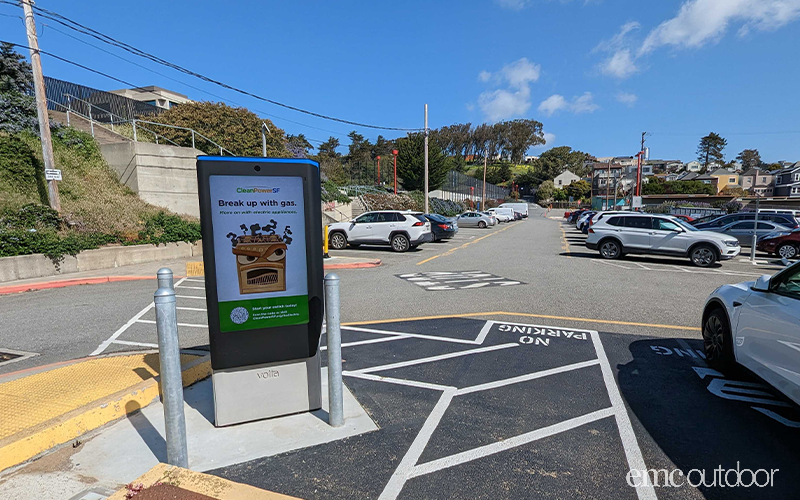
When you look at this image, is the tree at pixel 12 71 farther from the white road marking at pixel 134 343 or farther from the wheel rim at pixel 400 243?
the white road marking at pixel 134 343

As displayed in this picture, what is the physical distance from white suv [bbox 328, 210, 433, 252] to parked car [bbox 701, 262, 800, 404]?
43.2 ft

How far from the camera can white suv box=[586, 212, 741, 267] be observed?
1352 cm

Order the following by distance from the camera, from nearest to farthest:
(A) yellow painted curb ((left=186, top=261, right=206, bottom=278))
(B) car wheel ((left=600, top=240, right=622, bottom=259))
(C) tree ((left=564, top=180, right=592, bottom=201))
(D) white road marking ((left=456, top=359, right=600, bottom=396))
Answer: (D) white road marking ((left=456, top=359, right=600, bottom=396)) → (A) yellow painted curb ((left=186, top=261, right=206, bottom=278)) → (B) car wheel ((left=600, top=240, right=622, bottom=259)) → (C) tree ((left=564, top=180, right=592, bottom=201))

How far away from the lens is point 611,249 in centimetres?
1556

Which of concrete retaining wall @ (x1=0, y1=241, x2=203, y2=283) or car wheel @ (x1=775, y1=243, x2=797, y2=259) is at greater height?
concrete retaining wall @ (x1=0, y1=241, x2=203, y2=283)

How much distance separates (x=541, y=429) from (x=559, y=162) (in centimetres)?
13244

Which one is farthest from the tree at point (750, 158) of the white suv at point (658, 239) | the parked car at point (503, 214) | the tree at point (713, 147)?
the white suv at point (658, 239)

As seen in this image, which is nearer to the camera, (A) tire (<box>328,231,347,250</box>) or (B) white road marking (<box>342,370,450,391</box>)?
(B) white road marking (<box>342,370,450,391</box>)

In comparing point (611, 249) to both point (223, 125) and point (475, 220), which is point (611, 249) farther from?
point (223, 125)

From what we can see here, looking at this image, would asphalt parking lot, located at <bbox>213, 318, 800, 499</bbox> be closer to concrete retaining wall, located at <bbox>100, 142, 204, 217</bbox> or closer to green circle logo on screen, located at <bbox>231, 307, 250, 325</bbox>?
green circle logo on screen, located at <bbox>231, 307, 250, 325</bbox>

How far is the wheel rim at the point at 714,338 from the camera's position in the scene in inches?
182

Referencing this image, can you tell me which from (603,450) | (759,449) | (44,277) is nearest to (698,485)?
(603,450)

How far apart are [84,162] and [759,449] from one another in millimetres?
22277

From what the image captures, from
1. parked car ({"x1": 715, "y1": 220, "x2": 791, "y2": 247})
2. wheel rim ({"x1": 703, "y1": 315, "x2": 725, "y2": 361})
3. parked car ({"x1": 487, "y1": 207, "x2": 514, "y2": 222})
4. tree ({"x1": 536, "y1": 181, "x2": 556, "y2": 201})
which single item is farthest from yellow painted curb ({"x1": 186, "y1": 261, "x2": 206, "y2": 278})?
tree ({"x1": 536, "y1": 181, "x2": 556, "y2": 201})
